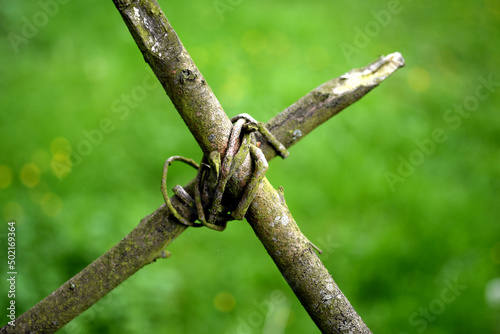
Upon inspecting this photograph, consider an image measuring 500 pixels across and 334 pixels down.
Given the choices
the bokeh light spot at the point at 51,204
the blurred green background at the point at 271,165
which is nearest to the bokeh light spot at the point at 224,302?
the blurred green background at the point at 271,165

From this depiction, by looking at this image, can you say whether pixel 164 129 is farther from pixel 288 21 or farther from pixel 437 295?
pixel 437 295

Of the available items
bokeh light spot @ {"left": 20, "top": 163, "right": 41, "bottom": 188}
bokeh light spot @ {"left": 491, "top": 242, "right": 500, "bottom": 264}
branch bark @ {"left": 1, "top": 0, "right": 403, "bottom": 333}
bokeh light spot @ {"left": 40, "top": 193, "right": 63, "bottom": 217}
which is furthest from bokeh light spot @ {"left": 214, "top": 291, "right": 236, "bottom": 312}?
bokeh light spot @ {"left": 491, "top": 242, "right": 500, "bottom": 264}

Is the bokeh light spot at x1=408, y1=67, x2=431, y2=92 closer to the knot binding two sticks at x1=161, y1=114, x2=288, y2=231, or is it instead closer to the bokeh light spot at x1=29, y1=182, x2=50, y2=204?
the bokeh light spot at x1=29, y1=182, x2=50, y2=204

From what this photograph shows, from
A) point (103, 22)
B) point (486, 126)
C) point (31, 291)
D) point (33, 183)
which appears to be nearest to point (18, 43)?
point (103, 22)

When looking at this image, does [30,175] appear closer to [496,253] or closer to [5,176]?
[5,176]

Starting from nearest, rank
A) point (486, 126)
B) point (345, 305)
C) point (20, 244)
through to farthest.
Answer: point (345, 305)
point (20, 244)
point (486, 126)

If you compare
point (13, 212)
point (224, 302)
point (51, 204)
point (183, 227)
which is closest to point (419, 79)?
point (224, 302)
